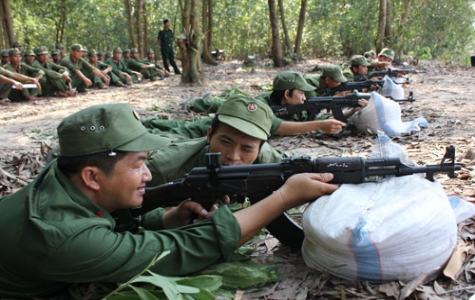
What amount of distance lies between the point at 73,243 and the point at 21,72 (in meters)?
11.9

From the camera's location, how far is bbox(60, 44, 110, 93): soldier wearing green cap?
13.5 metres

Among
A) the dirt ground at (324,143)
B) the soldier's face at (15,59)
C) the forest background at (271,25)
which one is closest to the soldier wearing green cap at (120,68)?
the dirt ground at (324,143)

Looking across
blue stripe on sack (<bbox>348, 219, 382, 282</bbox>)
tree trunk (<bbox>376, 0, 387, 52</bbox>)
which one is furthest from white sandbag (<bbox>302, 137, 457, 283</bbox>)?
tree trunk (<bbox>376, 0, 387, 52</bbox>)

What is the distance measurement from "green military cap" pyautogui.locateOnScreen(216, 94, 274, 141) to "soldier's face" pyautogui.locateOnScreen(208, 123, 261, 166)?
0.20 feet

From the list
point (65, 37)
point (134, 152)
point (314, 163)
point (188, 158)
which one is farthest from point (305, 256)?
point (65, 37)

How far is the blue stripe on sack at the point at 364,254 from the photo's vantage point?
2006mm

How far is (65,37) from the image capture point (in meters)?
32.2

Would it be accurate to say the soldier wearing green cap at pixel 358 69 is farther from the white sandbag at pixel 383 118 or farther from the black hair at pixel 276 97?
the black hair at pixel 276 97

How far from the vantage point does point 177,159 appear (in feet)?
10.9

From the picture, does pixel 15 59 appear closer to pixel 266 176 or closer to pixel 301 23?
pixel 266 176

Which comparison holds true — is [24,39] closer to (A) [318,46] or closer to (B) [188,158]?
(A) [318,46]

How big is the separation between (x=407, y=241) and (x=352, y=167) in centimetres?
46

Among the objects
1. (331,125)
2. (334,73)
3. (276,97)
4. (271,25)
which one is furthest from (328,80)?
(271,25)

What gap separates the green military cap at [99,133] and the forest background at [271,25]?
384 inches
